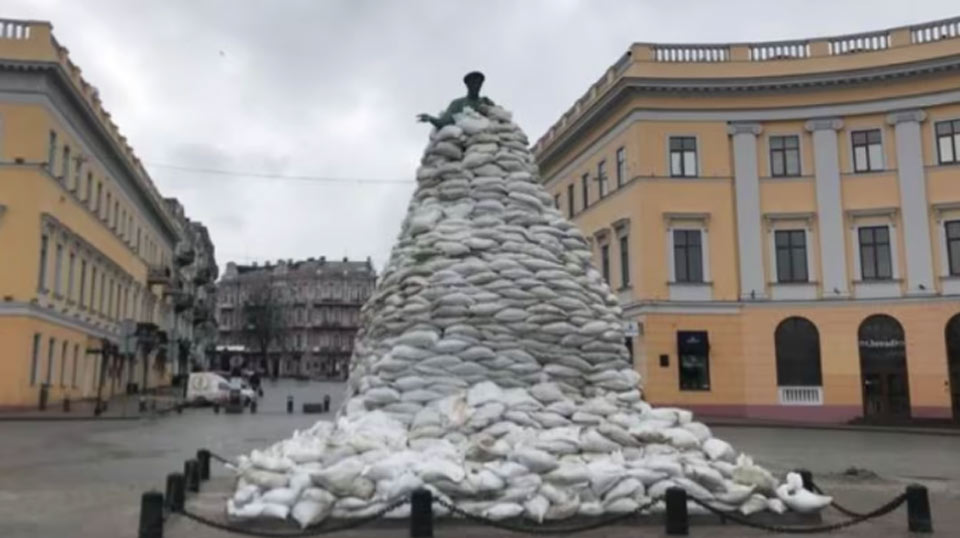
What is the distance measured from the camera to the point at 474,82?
1255 cm

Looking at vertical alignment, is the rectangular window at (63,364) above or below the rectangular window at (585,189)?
below

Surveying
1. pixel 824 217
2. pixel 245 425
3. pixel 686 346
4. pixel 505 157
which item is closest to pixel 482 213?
pixel 505 157

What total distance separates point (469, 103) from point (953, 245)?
25.5 m

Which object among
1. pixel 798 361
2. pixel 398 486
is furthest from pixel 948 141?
pixel 398 486

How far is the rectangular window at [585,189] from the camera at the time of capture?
1577 inches

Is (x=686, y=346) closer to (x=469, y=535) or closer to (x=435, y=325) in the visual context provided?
(x=435, y=325)

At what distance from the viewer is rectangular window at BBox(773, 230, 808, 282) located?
3288cm

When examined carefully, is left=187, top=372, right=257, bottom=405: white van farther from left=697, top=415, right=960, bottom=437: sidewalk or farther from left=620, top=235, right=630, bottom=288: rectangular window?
left=697, top=415, right=960, bottom=437: sidewalk

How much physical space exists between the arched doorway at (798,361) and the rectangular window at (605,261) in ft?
24.6

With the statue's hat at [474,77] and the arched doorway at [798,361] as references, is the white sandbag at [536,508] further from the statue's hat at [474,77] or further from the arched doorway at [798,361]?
the arched doorway at [798,361]

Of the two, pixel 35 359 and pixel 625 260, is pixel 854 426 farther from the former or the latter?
pixel 35 359

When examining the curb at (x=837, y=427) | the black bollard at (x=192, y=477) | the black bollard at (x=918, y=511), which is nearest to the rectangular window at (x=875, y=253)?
A: the curb at (x=837, y=427)

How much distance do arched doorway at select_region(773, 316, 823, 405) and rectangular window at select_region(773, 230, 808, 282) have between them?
1604 mm

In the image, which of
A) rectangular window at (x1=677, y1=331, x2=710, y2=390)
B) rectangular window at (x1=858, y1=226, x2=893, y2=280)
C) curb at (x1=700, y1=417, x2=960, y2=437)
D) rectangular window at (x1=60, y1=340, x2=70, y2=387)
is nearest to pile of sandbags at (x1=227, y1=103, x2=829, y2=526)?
curb at (x1=700, y1=417, x2=960, y2=437)
